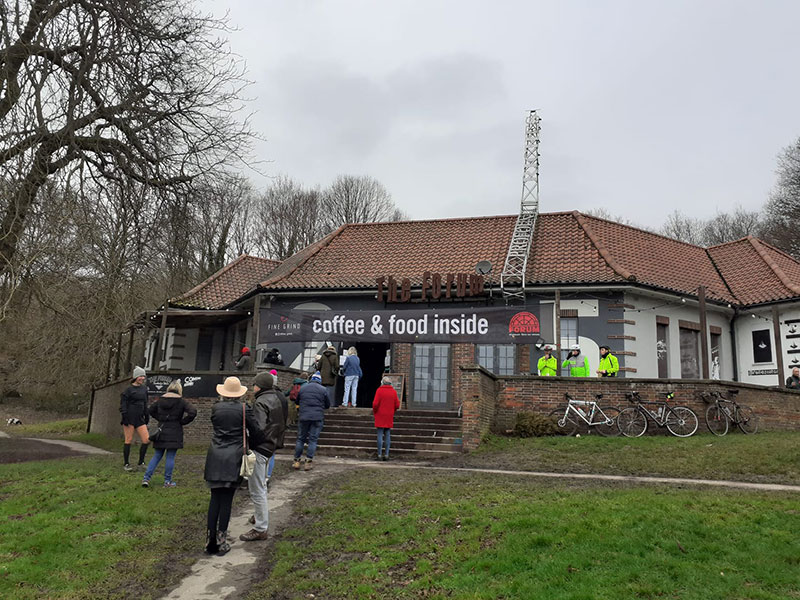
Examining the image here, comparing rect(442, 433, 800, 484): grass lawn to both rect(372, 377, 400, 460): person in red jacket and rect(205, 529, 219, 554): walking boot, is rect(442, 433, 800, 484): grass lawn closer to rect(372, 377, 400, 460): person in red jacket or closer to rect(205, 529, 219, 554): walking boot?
rect(372, 377, 400, 460): person in red jacket

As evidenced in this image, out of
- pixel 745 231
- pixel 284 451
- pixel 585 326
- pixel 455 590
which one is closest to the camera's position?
pixel 455 590

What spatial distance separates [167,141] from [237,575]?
392 inches

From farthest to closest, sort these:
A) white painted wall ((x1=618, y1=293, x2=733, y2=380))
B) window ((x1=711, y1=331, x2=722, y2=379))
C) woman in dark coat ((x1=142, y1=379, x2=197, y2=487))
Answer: window ((x1=711, y1=331, x2=722, y2=379)), white painted wall ((x1=618, y1=293, x2=733, y2=380)), woman in dark coat ((x1=142, y1=379, x2=197, y2=487))

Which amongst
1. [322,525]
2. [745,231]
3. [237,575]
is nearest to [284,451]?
[322,525]

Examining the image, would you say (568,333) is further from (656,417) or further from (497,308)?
(656,417)

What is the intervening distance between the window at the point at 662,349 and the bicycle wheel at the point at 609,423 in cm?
490

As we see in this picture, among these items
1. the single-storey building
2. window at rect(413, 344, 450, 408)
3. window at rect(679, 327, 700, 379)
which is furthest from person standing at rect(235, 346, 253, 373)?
window at rect(679, 327, 700, 379)

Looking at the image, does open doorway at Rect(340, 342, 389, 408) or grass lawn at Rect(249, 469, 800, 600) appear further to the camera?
open doorway at Rect(340, 342, 389, 408)

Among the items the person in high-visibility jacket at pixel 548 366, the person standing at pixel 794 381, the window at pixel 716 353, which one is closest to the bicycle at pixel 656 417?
the person in high-visibility jacket at pixel 548 366

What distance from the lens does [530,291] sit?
68.0ft

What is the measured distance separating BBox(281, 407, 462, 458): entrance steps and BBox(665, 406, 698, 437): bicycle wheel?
517cm

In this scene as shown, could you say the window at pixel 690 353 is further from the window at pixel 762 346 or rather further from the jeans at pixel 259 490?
the jeans at pixel 259 490

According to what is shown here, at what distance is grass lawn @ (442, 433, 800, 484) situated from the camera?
39.7ft

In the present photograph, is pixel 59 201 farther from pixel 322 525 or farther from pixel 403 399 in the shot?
pixel 403 399
